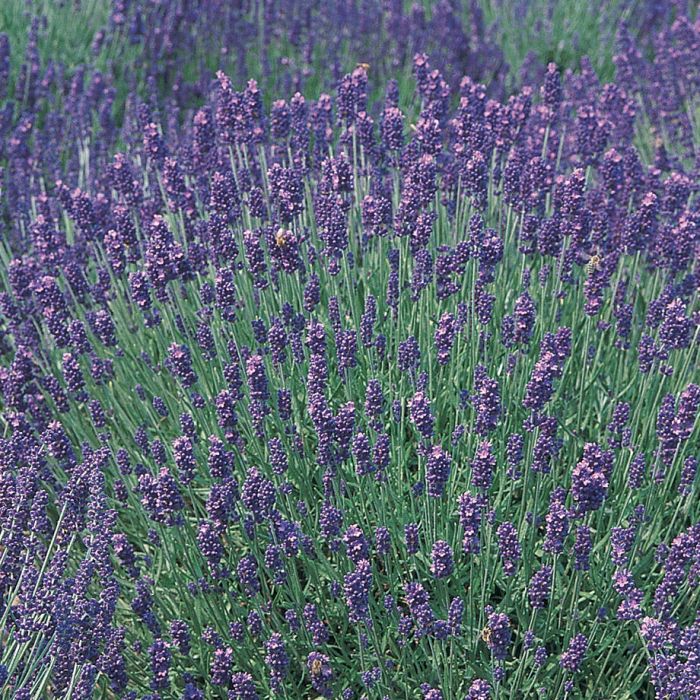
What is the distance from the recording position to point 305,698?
3.12m

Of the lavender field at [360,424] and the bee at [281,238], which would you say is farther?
the bee at [281,238]

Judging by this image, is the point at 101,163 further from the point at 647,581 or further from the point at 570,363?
the point at 647,581

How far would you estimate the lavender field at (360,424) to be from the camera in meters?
2.68

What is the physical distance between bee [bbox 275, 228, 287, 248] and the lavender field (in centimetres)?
3

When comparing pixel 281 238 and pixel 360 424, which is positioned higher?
pixel 281 238

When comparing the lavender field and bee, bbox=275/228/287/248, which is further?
bee, bbox=275/228/287/248

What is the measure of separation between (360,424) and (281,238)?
0.62 m

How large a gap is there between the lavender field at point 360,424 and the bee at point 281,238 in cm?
3

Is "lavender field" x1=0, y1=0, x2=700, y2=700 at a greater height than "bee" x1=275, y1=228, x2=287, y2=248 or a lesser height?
lesser

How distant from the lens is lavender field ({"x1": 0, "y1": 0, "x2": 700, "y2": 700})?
2.68 m

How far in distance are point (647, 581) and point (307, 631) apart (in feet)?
3.30

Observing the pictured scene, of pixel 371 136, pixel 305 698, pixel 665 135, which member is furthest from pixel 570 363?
pixel 665 135

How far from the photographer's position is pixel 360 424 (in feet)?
10.9

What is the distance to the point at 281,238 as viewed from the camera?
10.5ft
